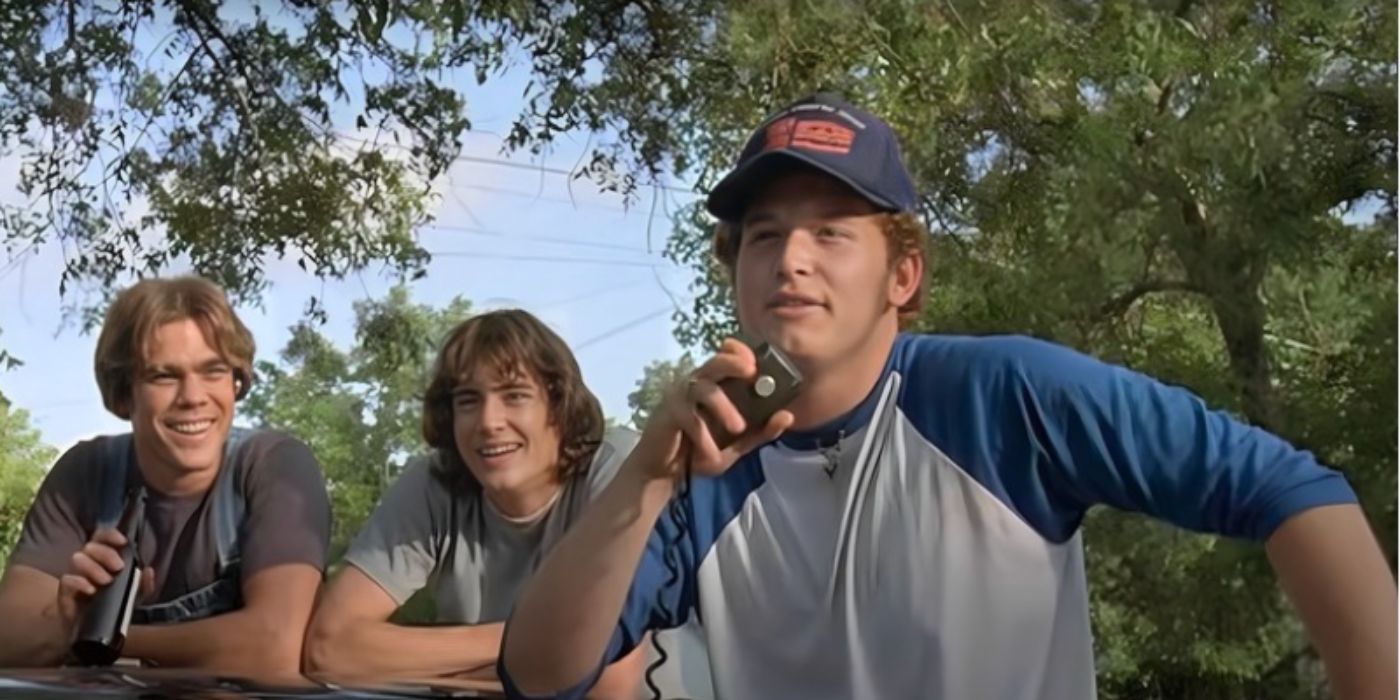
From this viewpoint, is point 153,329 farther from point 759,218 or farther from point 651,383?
point 759,218

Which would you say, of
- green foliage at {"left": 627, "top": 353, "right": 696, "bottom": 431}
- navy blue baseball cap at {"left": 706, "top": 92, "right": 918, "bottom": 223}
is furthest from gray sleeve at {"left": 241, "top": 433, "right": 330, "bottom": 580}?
navy blue baseball cap at {"left": 706, "top": 92, "right": 918, "bottom": 223}

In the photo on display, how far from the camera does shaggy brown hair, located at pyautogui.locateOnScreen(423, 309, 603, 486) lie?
5.61 feet

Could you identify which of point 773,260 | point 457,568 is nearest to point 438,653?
point 457,568

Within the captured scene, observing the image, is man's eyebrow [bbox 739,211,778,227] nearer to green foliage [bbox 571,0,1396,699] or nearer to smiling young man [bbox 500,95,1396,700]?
smiling young man [bbox 500,95,1396,700]

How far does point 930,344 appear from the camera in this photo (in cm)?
130

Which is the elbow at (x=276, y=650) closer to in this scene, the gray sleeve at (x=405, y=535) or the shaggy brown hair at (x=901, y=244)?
the gray sleeve at (x=405, y=535)

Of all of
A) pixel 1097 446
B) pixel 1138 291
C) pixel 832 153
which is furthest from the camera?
pixel 1138 291

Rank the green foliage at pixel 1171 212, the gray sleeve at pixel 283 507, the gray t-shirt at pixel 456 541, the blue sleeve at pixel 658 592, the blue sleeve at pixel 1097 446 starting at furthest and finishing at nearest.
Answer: the gray sleeve at pixel 283 507 → the gray t-shirt at pixel 456 541 → the green foliage at pixel 1171 212 → the blue sleeve at pixel 658 592 → the blue sleeve at pixel 1097 446

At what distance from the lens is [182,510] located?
1.82 metres

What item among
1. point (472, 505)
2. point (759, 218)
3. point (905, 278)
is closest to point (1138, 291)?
point (905, 278)

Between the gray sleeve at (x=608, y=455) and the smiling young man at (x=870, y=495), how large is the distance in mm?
303

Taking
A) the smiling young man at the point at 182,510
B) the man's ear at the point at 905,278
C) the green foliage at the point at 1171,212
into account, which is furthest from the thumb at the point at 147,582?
the man's ear at the point at 905,278

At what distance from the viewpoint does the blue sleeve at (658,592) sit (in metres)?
1.25

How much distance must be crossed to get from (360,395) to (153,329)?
0.26 metres
